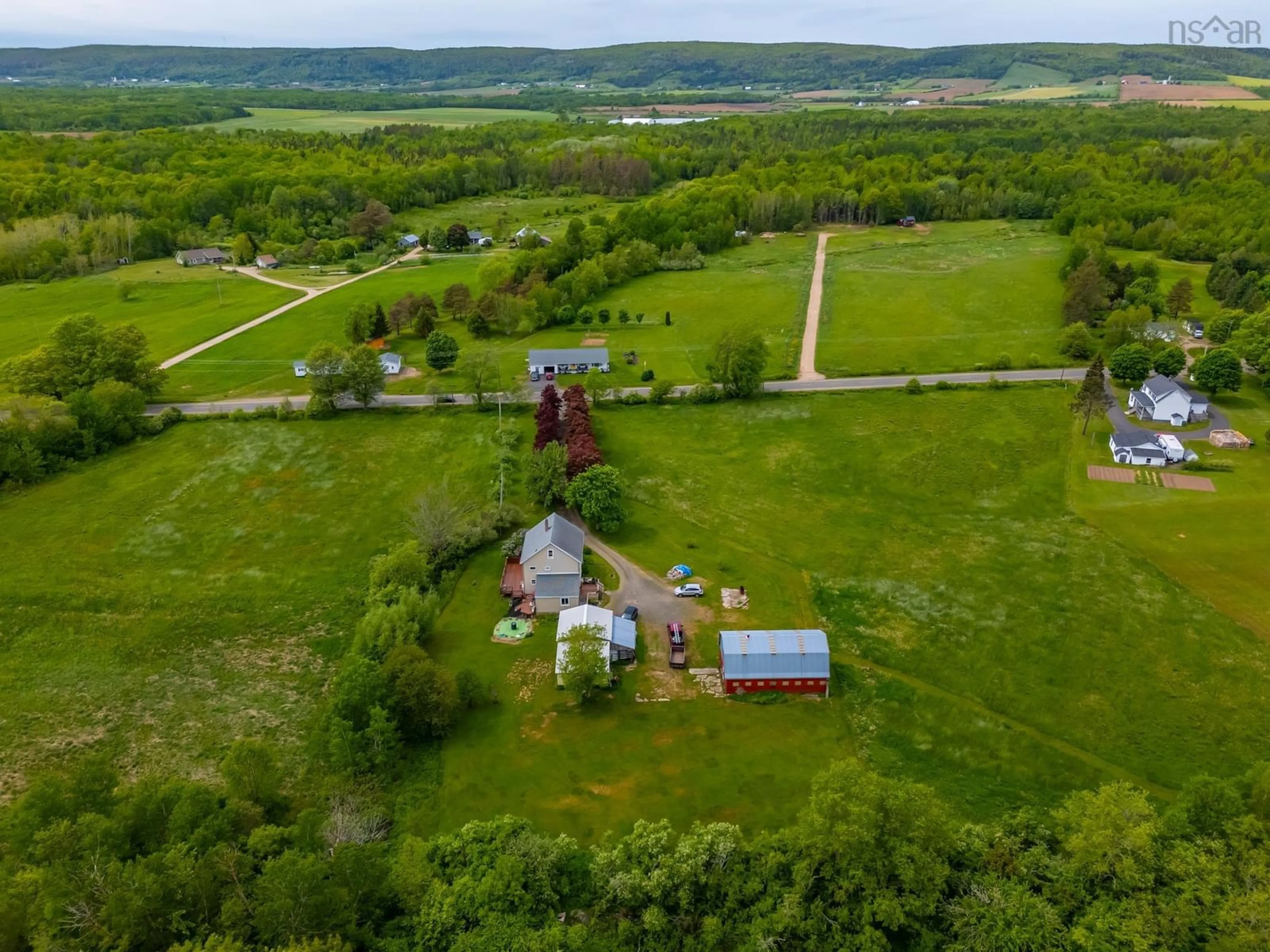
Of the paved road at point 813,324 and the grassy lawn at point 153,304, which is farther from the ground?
the grassy lawn at point 153,304

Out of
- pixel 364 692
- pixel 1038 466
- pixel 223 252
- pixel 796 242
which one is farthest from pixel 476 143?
pixel 364 692

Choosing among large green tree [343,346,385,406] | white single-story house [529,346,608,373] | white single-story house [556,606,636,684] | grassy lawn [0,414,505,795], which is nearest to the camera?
grassy lawn [0,414,505,795]

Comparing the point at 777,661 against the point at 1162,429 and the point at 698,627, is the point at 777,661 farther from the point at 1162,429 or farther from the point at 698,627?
the point at 1162,429

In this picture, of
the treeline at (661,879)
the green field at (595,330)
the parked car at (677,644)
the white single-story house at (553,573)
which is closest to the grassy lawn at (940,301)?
the green field at (595,330)

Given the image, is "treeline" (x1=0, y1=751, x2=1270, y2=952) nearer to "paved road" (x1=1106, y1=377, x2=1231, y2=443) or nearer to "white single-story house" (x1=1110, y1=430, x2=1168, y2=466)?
"white single-story house" (x1=1110, y1=430, x2=1168, y2=466)

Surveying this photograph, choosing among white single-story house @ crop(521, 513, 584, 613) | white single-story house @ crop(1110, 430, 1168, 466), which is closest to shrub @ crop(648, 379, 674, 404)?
white single-story house @ crop(521, 513, 584, 613)

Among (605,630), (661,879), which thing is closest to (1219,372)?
(605,630)

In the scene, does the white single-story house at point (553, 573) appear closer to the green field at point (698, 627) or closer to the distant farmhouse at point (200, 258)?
the green field at point (698, 627)
